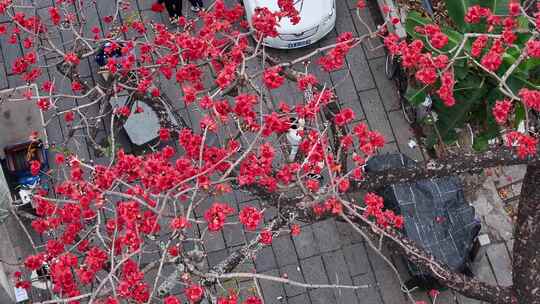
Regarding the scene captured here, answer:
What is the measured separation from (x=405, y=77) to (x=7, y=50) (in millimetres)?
7410

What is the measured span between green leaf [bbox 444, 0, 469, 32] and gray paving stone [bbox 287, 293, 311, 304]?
15.7 feet

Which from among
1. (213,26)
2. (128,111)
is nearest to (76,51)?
(128,111)

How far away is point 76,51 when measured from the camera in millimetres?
9312

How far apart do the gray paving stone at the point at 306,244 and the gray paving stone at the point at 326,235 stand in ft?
0.24

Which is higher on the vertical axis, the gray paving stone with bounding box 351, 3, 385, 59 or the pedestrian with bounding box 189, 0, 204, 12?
the pedestrian with bounding box 189, 0, 204, 12

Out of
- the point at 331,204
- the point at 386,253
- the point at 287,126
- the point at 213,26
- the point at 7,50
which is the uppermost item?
the point at 7,50

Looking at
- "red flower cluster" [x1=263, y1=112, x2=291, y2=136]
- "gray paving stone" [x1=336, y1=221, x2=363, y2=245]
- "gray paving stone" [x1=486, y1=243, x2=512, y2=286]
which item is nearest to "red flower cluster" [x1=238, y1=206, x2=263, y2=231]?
"red flower cluster" [x1=263, y1=112, x2=291, y2=136]

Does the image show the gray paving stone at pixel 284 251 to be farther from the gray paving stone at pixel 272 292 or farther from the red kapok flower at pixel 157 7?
the red kapok flower at pixel 157 7

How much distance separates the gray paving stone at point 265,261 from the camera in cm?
1071

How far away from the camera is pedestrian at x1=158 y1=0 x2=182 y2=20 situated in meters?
12.0

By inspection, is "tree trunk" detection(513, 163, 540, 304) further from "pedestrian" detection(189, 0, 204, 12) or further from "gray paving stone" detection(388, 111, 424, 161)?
"pedestrian" detection(189, 0, 204, 12)

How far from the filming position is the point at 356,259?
10844 millimetres

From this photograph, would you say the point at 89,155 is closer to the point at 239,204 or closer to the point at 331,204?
the point at 239,204

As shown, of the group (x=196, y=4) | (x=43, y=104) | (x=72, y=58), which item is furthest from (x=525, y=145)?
(x=196, y=4)
